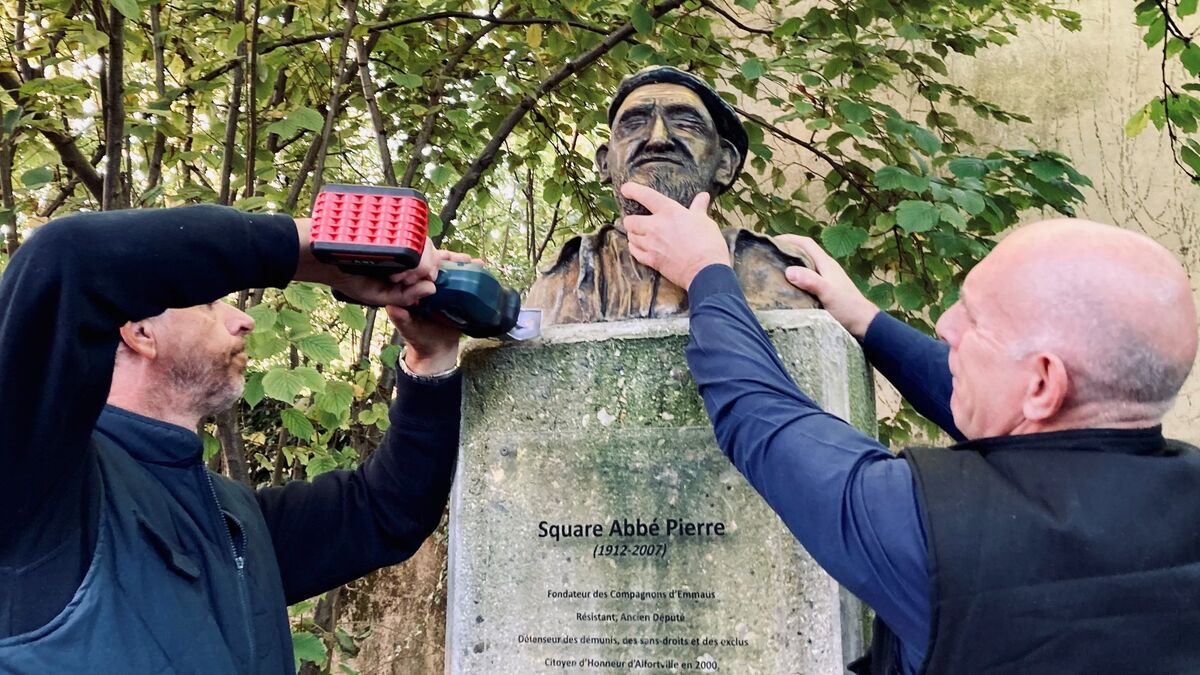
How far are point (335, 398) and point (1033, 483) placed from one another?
→ 2.09 meters

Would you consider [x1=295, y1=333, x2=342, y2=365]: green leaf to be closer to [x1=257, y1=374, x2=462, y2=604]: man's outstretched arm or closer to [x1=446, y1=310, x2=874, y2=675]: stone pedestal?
[x1=257, y1=374, x2=462, y2=604]: man's outstretched arm

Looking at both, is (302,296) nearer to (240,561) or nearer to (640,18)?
(240,561)

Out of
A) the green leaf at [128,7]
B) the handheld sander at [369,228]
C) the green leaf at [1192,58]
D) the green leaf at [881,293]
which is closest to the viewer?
the handheld sander at [369,228]

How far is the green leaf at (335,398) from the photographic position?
2.68 m

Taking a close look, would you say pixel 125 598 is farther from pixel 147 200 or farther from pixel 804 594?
pixel 147 200

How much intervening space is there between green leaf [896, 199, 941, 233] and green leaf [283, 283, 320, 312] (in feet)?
5.51

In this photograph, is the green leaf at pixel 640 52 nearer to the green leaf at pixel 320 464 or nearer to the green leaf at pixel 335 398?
the green leaf at pixel 335 398

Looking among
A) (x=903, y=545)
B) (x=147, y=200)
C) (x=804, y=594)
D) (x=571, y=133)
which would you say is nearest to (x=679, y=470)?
(x=804, y=594)

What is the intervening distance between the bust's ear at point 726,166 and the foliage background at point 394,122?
0.79 meters

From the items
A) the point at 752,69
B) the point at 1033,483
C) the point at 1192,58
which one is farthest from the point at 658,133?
the point at 1192,58

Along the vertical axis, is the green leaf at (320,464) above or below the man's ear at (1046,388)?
above

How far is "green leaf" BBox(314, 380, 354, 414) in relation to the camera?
2.68 m

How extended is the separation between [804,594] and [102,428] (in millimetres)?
1271

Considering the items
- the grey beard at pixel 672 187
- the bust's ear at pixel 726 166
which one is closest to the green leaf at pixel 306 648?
the grey beard at pixel 672 187
